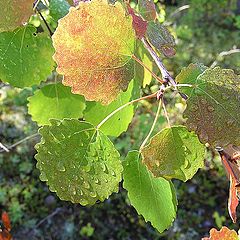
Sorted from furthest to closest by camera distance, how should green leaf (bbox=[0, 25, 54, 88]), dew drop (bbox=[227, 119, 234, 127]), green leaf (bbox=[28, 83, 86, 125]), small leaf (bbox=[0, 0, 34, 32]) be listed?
green leaf (bbox=[28, 83, 86, 125])
green leaf (bbox=[0, 25, 54, 88])
small leaf (bbox=[0, 0, 34, 32])
dew drop (bbox=[227, 119, 234, 127])

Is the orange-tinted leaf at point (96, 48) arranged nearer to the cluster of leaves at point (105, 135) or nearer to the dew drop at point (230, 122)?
the cluster of leaves at point (105, 135)

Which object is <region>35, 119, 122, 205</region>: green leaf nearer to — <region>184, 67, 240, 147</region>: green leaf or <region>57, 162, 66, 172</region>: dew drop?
<region>57, 162, 66, 172</region>: dew drop

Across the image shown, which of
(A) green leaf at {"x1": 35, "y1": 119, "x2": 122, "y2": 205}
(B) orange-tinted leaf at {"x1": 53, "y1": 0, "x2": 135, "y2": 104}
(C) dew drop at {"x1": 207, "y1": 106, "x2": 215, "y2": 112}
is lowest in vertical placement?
(A) green leaf at {"x1": 35, "y1": 119, "x2": 122, "y2": 205}

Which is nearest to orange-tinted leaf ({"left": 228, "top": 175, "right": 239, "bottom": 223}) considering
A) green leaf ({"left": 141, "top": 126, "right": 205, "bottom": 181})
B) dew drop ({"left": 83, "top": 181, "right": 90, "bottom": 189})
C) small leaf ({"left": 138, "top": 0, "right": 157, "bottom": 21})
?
green leaf ({"left": 141, "top": 126, "right": 205, "bottom": 181})

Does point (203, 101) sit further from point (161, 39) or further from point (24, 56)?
point (24, 56)

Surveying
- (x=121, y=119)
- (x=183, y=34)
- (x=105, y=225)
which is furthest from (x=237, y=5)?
(x=121, y=119)

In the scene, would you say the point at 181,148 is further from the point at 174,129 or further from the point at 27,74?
the point at 27,74

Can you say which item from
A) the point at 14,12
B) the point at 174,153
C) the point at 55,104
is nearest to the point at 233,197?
the point at 174,153
